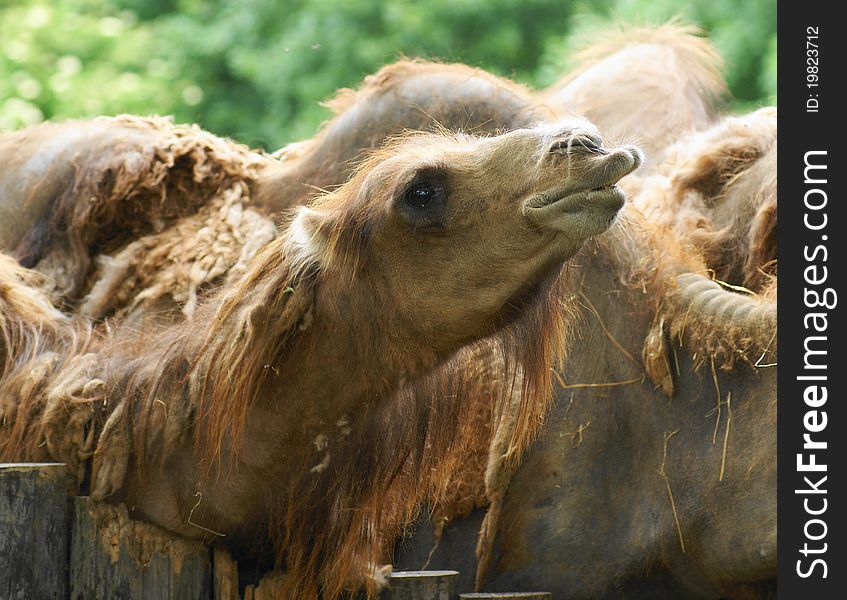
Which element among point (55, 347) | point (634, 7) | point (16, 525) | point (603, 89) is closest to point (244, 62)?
point (634, 7)

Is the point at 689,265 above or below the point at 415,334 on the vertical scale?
above

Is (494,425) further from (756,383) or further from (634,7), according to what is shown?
(634,7)

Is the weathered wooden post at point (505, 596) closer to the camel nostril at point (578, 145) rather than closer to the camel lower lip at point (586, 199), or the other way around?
the camel lower lip at point (586, 199)

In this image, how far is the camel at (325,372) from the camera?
3008 mm

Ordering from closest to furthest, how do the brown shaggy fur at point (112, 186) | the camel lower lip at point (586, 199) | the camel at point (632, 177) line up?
the camel lower lip at point (586, 199)
the camel at point (632, 177)
the brown shaggy fur at point (112, 186)

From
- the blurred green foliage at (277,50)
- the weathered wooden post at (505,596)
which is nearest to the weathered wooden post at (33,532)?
the weathered wooden post at (505,596)

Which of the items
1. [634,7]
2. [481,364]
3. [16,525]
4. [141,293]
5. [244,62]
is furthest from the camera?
[244,62]

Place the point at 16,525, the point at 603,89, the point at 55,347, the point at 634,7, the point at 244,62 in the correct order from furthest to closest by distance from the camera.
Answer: the point at 244,62
the point at 634,7
the point at 603,89
the point at 55,347
the point at 16,525

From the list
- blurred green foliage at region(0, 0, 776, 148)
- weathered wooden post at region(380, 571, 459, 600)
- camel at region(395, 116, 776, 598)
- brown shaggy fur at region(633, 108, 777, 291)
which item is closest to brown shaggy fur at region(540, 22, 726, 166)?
brown shaggy fur at region(633, 108, 777, 291)

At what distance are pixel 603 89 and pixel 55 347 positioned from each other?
9.73ft

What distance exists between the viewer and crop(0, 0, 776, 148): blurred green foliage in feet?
32.9

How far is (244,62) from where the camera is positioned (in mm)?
10859

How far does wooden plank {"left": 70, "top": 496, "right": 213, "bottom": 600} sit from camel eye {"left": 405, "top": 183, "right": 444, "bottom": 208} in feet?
3.46

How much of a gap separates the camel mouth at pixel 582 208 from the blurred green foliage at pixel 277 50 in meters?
6.92
